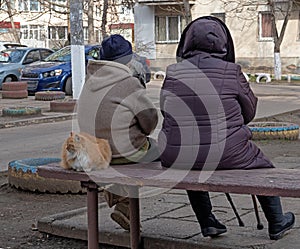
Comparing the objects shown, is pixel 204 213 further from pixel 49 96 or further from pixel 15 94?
pixel 15 94

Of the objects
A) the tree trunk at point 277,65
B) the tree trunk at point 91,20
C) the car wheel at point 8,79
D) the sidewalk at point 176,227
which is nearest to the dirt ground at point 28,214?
the sidewalk at point 176,227

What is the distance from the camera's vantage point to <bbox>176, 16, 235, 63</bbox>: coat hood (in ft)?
14.9

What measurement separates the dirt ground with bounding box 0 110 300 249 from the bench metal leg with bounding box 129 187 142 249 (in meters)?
0.59

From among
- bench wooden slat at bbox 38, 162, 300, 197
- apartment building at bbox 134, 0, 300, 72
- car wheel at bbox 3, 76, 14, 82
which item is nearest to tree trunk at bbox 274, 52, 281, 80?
apartment building at bbox 134, 0, 300, 72

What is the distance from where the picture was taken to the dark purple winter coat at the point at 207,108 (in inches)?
176

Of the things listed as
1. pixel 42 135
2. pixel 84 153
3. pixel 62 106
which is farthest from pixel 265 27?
pixel 84 153

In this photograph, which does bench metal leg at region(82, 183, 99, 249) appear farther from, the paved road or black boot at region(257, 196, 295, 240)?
the paved road

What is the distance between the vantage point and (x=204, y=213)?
503 centimetres

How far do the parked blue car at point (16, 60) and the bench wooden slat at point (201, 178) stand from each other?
18.8 m

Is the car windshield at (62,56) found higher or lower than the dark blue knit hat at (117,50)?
lower

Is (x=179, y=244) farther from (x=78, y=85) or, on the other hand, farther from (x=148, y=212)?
(x=78, y=85)

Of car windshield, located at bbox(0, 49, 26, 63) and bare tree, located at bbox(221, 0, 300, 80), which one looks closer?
car windshield, located at bbox(0, 49, 26, 63)

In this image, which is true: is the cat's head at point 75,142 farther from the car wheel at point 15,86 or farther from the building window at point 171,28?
the building window at point 171,28

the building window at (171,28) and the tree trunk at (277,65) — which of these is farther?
the building window at (171,28)
